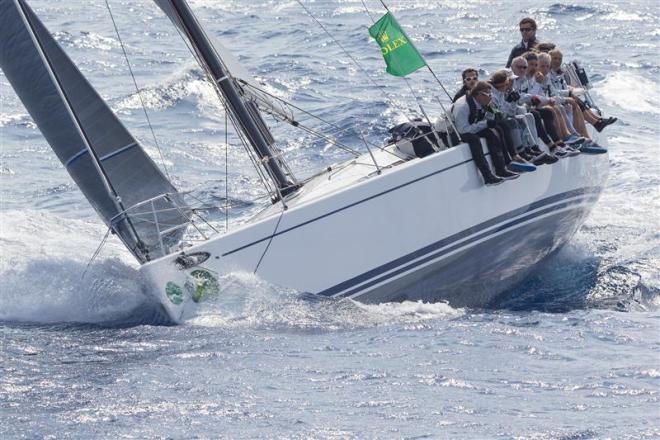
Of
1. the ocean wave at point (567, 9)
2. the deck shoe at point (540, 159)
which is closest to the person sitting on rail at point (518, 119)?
the deck shoe at point (540, 159)

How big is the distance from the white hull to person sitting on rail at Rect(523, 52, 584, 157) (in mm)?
246

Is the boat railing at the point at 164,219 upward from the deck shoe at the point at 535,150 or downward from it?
upward

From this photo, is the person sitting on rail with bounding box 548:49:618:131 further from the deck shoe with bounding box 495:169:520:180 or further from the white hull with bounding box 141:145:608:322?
the deck shoe with bounding box 495:169:520:180

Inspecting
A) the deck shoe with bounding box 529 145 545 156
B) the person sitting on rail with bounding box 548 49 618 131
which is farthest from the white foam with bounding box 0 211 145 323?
the person sitting on rail with bounding box 548 49 618 131

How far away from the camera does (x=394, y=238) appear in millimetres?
10109

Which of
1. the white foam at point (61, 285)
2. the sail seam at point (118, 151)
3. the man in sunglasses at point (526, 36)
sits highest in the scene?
the sail seam at point (118, 151)

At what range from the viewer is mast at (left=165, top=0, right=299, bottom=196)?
10.8 metres

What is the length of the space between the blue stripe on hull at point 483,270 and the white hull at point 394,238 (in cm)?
1

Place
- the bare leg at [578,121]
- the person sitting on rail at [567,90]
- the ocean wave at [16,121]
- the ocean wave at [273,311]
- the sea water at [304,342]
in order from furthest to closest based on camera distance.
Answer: the ocean wave at [16,121], the person sitting on rail at [567,90], the bare leg at [578,121], the ocean wave at [273,311], the sea water at [304,342]

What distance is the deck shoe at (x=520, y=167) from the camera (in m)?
10.5

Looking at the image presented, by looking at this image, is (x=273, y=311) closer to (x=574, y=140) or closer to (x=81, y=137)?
(x=81, y=137)

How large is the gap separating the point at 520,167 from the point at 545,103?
4.24ft

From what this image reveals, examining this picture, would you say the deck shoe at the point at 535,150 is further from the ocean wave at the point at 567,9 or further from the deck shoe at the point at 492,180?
the ocean wave at the point at 567,9

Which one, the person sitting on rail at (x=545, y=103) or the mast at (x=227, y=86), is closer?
the mast at (x=227, y=86)
